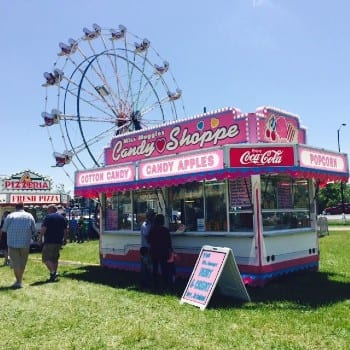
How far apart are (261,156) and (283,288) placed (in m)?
2.87

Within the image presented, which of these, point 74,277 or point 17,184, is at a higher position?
point 17,184

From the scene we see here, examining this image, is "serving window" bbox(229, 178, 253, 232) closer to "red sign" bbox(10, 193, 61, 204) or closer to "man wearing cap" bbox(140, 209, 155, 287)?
"man wearing cap" bbox(140, 209, 155, 287)

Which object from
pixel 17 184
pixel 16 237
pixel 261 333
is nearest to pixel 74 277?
pixel 16 237

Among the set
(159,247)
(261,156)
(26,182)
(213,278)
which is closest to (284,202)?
(261,156)

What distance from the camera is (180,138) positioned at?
481 inches

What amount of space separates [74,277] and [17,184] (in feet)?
63.6

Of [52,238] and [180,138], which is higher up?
[180,138]

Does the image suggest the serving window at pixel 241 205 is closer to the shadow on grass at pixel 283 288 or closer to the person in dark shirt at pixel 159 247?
the shadow on grass at pixel 283 288

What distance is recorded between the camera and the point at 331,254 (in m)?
15.0

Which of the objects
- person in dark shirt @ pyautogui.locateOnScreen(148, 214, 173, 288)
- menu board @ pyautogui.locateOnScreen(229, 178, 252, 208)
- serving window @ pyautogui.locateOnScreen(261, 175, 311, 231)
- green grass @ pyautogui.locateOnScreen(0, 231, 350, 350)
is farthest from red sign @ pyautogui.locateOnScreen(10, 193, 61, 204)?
serving window @ pyautogui.locateOnScreen(261, 175, 311, 231)

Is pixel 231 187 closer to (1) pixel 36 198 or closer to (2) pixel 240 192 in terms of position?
(2) pixel 240 192

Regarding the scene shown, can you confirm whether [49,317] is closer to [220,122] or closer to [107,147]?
[220,122]

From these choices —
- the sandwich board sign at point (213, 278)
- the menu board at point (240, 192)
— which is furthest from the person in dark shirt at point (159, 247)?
the menu board at point (240, 192)

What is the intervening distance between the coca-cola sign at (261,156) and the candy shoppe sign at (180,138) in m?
1.36
